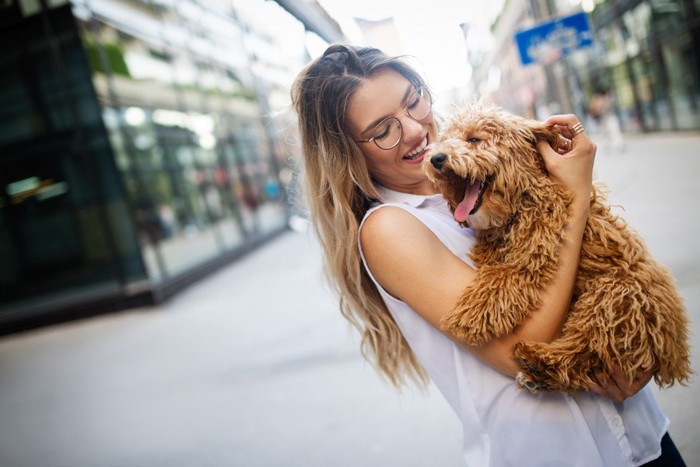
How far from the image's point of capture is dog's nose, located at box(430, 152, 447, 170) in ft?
4.09

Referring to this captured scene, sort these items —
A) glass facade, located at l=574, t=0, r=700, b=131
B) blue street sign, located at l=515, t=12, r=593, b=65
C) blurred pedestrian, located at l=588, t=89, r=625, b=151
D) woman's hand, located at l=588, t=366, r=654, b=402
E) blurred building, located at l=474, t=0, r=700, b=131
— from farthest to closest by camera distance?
blurred pedestrian, located at l=588, t=89, r=625, b=151 < glass facade, located at l=574, t=0, r=700, b=131 < blurred building, located at l=474, t=0, r=700, b=131 < blue street sign, located at l=515, t=12, r=593, b=65 < woman's hand, located at l=588, t=366, r=654, b=402

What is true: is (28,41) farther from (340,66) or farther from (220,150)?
(340,66)

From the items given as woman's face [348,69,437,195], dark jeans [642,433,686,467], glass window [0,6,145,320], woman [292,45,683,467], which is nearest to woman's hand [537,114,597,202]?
woman [292,45,683,467]

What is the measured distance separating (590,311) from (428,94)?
36.6 inches

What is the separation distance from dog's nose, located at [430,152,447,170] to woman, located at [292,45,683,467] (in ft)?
0.61

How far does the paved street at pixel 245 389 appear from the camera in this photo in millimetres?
3115

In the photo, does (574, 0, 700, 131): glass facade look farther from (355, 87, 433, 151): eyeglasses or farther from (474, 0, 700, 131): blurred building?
(355, 87, 433, 151): eyeglasses

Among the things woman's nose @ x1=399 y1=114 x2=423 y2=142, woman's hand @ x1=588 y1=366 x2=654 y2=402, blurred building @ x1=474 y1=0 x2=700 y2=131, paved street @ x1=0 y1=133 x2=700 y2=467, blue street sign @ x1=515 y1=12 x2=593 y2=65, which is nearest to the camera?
woman's hand @ x1=588 y1=366 x2=654 y2=402

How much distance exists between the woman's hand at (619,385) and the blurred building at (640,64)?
16.1ft

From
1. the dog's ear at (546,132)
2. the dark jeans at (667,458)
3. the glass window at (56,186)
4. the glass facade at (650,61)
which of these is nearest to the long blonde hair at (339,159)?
the dog's ear at (546,132)

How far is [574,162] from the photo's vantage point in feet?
3.95

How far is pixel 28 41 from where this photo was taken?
8.66 metres

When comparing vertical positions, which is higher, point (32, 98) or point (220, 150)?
point (32, 98)

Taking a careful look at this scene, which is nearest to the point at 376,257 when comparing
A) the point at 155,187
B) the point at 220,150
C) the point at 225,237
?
the point at 155,187
